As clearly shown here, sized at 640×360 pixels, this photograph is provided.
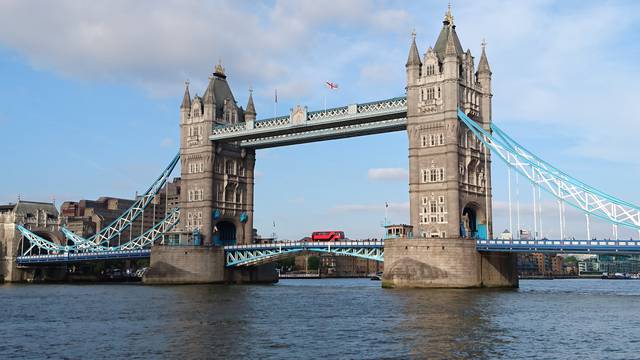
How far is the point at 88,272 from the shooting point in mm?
175500

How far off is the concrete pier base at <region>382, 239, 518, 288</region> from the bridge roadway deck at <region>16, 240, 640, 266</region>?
9.18 feet

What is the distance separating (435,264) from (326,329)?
143 ft

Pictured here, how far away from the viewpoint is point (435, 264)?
302 feet

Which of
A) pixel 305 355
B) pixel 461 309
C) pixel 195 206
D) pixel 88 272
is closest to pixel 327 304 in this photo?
pixel 461 309

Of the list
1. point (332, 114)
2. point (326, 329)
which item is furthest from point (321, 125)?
point (326, 329)

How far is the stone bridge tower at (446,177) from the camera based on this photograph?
92562 mm

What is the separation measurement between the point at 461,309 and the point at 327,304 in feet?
52.6

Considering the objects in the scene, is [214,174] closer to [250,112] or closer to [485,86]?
[250,112]

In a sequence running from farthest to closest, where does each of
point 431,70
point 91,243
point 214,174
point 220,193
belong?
point 91,243 → point 220,193 → point 214,174 → point 431,70

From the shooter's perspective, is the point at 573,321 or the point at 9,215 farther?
the point at 9,215

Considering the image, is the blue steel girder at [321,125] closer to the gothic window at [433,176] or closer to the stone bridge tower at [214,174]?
the stone bridge tower at [214,174]

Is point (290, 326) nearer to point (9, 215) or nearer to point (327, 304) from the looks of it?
point (327, 304)

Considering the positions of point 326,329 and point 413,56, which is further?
point 413,56

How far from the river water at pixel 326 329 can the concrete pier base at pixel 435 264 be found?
1390 cm
